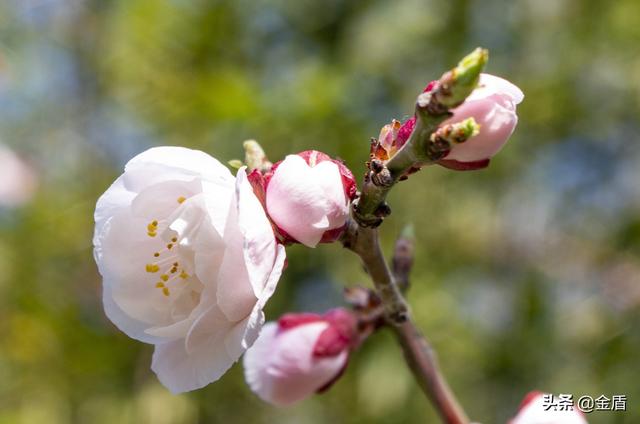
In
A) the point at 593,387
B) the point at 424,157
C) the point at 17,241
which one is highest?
the point at 17,241

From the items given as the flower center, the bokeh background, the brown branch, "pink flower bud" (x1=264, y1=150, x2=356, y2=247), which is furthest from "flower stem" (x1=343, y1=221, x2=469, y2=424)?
the bokeh background

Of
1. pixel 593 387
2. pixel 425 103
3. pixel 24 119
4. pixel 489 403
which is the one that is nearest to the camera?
pixel 425 103

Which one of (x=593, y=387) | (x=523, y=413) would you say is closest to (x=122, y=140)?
(x=593, y=387)

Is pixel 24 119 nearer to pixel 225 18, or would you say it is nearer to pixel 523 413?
pixel 225 18

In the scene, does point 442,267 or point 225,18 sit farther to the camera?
point 225,18

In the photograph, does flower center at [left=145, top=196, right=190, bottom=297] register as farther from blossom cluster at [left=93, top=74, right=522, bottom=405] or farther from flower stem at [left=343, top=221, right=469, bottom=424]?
flower stem at [left=343, top=221, right=469, bottom=424]

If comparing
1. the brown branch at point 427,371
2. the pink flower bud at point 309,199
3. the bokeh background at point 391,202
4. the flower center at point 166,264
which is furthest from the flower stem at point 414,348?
the bokeh background at point 391,202

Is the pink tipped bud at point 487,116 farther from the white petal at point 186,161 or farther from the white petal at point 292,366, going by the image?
the white petal at point 292,366

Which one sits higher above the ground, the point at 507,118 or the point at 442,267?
the point at 442,267

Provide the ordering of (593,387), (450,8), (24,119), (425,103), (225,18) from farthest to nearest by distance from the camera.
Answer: (24,119) → (225,18) → (450,8) → (593,387) → (425,103)
